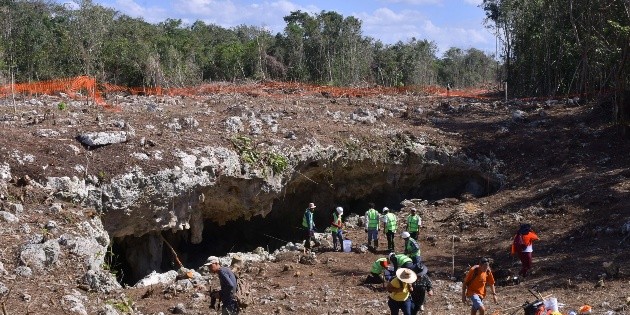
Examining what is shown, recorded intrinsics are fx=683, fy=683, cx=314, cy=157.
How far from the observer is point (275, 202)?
18188 mm

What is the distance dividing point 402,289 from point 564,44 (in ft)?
73.4

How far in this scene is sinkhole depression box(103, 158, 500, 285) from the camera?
14.8 metres

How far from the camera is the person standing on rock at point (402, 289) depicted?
893cm

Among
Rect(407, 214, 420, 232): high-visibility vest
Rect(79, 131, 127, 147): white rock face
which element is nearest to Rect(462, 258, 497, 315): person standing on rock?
Rect(407, 214, 420, 232): high-visibility vest

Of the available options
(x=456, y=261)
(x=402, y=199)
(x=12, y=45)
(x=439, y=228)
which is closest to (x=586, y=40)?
(x=402, y=199)

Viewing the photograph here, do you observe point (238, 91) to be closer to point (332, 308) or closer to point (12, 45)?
point (12, 45)

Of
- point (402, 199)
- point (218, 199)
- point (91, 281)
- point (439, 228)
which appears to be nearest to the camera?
point (91, 281)

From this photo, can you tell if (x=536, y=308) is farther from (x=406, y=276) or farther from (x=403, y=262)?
(x=403, y=262)

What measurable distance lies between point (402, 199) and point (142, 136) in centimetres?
877

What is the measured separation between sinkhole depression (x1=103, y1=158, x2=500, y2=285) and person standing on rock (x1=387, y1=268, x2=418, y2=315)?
6221 millimetres

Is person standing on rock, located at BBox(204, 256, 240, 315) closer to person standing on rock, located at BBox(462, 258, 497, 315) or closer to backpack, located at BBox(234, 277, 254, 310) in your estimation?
backpack, located at BBox(234, 277, 254, 310)

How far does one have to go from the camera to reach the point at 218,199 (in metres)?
15.3

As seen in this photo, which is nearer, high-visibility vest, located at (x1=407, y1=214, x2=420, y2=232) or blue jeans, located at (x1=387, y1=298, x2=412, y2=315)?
blue jeans, located at (x1=387, y1=298, x2=412, y2=315)

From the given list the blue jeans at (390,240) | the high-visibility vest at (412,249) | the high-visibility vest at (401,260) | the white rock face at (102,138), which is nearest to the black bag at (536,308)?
the high-visibility vest at (401,260)
